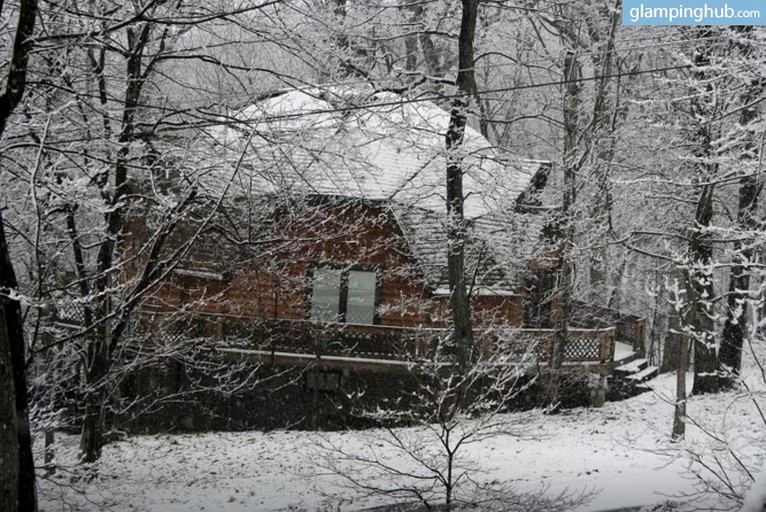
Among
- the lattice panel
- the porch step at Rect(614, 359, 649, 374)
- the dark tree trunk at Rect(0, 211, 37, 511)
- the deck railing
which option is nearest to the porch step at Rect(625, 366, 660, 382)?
the porch step at Rect(614, 359, 649, 374)

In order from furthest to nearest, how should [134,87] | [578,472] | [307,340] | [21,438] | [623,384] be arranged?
[623,384] < [307,340] < [578,472] < [134,87] < [21,438]

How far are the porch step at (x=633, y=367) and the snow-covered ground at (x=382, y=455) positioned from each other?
2.48 metres

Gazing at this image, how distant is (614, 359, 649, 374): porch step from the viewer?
21.1 metres

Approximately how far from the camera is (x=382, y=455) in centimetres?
1227

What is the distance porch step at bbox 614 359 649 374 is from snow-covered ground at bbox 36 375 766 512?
2.48m

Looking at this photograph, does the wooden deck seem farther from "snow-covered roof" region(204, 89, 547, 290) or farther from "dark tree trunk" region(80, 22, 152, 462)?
"dark tree trunk" region(80, 22, 152, 462)

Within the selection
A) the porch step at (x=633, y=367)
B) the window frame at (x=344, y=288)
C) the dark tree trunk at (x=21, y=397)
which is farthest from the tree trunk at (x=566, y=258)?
the dark tree trunk at (x=21, y=397)

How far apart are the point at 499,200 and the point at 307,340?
6.21 meters

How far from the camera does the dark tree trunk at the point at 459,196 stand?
13602mm

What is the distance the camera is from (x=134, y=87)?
1012 centimetres

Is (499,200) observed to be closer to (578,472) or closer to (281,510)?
(578,472)

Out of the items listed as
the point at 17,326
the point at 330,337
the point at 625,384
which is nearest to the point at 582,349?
the point at 625,384

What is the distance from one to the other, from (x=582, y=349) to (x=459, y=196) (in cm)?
709

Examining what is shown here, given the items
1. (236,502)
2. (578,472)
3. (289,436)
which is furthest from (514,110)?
(236,502)
